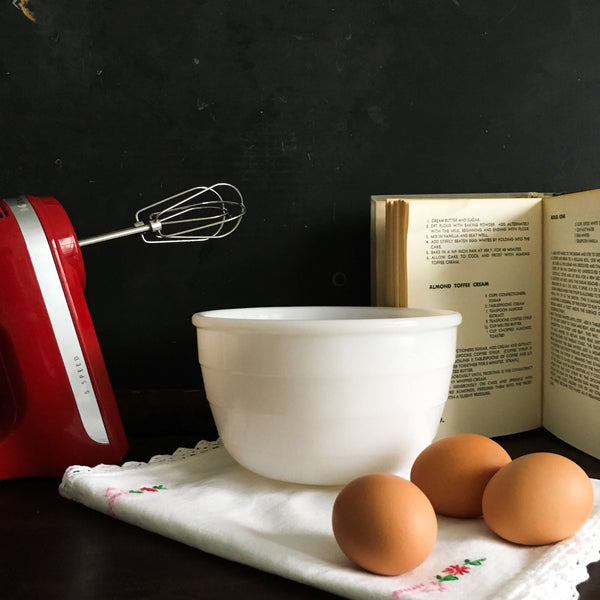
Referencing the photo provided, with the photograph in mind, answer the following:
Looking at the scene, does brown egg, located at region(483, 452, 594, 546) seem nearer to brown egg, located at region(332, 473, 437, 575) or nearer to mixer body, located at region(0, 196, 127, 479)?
brown egg, located at region(332, 473, 437, 575)

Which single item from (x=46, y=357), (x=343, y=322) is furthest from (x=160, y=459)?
(x=343, y=322)

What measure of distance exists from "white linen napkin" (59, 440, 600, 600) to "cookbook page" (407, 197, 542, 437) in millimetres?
180

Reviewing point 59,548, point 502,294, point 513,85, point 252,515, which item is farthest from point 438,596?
point 513,85

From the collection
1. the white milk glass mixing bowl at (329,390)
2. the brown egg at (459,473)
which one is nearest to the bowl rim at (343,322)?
the white milk glass mixing bowl at (329,390)

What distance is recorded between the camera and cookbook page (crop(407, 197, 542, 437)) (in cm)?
76

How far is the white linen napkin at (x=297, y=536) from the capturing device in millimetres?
448

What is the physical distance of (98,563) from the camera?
508 mm

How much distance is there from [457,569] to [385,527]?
0.07 meters

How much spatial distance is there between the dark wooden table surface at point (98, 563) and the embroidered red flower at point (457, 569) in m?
0.07

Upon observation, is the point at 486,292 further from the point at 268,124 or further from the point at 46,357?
the point at 46,357

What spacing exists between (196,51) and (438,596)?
2.25 feet

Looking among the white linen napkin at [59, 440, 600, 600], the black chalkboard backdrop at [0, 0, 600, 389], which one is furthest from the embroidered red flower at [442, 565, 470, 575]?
the black chalkboard backdrop at [0, 0, 600, 389]

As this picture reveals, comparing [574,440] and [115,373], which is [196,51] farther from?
[574,440]

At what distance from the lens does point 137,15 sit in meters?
0.86
